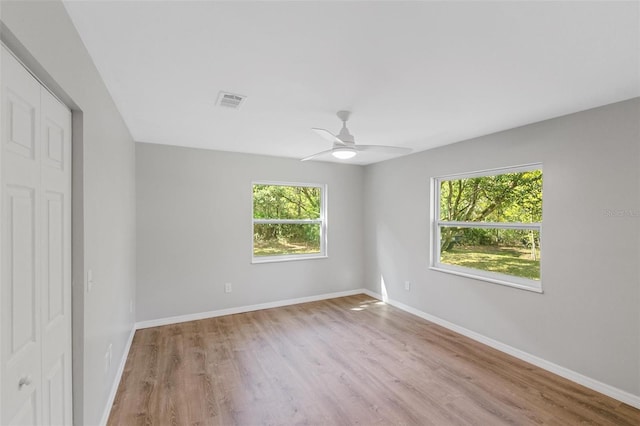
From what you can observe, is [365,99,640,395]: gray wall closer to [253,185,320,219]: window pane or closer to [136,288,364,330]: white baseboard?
[136,288,364,330]: white baseboard

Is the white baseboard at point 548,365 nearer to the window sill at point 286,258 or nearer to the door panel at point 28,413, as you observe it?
the window sill at point 286,258

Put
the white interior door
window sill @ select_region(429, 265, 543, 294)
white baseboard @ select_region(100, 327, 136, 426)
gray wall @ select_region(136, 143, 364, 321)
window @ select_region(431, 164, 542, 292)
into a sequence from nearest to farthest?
the white interior door → white baseboard @ select_region(100, 327, 136, 426) → window sill @ select_region(429, 265, 543, 294) → window @ select_region(431, 164, 542, 292) → gray wall @ select_region(136, 143, 364, 321)

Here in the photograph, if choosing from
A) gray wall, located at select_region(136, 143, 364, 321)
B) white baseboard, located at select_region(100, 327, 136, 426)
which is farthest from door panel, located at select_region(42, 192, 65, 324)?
gray wall, located at select_region(136, 143, 364, 321)

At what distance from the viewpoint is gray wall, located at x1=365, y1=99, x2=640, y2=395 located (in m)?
2.37

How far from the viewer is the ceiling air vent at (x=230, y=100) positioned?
2281mm

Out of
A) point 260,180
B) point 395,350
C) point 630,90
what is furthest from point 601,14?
point 260,180

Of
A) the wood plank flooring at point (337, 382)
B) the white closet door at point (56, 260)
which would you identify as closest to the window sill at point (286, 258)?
the wood plank flooring at point (337, 382)

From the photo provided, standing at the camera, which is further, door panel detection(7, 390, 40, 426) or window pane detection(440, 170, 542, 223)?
window pane detection(440, 170, 542, 223)

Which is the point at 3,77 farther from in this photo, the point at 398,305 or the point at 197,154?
the point at 398,305

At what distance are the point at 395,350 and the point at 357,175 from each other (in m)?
3.06

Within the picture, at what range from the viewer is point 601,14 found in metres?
1.37

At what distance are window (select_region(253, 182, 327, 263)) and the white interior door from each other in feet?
10.3

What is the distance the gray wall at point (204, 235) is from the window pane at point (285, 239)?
0.65 ft

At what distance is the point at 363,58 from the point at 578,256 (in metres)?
2.57
